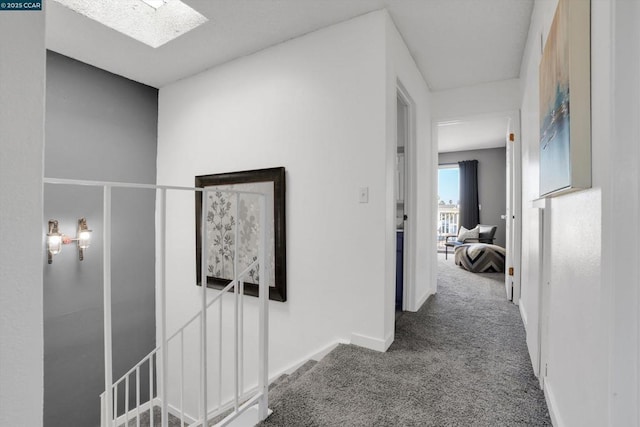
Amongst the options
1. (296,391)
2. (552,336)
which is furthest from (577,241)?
(296,391)

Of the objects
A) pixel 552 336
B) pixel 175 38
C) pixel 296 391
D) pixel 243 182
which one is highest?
pixel 175 38

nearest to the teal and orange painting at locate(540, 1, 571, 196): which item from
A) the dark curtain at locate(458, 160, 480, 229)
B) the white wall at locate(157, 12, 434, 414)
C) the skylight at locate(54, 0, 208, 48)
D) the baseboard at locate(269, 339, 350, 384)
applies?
the white wall at locate(157, 12, 434, 414)

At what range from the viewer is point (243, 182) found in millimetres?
2746

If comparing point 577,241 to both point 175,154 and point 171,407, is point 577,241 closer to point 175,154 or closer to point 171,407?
point 175,154

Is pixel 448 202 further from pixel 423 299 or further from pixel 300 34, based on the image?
pixel 300 34

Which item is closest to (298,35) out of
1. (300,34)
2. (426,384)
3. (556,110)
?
(300,34)

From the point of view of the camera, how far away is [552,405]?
4.46ft

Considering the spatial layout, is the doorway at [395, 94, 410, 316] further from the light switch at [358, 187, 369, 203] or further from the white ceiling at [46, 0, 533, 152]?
the light switch at [358, 187, 369, 203]

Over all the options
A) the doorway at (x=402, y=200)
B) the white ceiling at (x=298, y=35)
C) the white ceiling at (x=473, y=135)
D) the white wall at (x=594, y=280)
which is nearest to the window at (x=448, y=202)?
the white ceiling at (x=473, y=135)

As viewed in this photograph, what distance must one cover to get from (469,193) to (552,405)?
6167 millimetres

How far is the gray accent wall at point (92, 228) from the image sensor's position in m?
2.71

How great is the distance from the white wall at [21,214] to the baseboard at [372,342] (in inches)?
67.1

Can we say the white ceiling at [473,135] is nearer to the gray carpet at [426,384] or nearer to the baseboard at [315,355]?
the gray carpet at [426,384]

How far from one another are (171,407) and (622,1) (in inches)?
165
